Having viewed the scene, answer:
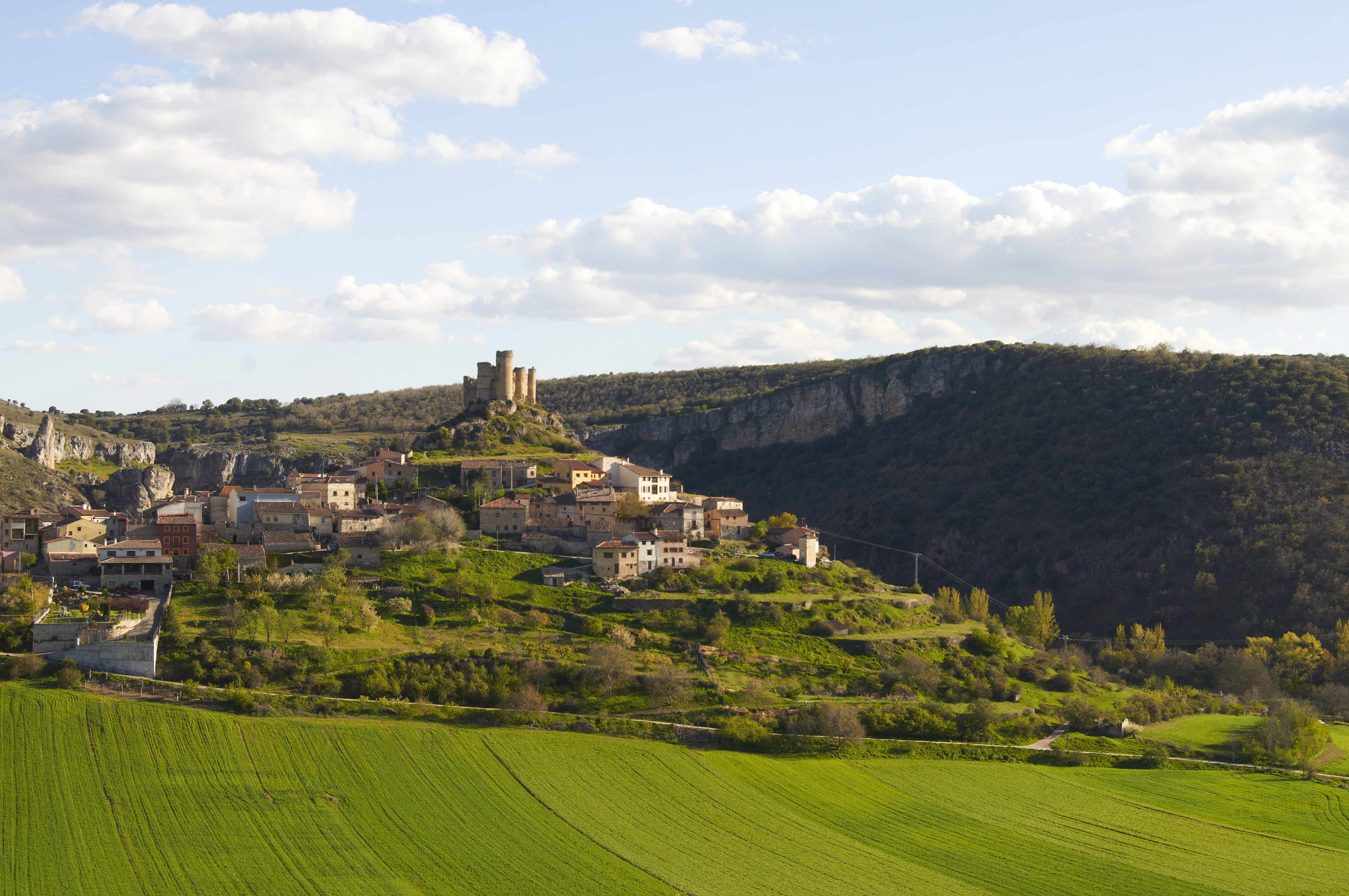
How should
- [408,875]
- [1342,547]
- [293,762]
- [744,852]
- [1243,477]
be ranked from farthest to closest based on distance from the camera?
[1243,477] → [1342,547] → [293,762] → [744,852] → [408,875]

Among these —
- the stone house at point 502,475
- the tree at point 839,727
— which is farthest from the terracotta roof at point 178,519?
the tree at point 839,727

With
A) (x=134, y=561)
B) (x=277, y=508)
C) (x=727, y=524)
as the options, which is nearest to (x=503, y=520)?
(x=277, y=508)

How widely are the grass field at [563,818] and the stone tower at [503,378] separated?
61360 millimetres

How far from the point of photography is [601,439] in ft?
550

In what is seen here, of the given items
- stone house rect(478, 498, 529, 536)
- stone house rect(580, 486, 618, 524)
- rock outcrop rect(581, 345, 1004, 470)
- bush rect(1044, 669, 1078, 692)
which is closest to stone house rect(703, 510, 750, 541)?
stone house rect(580, 486, 618, 524)

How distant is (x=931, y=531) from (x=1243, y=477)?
3062 centimetres

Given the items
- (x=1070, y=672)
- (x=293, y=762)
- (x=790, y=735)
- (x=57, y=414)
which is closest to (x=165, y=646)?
(x=293, y=762)

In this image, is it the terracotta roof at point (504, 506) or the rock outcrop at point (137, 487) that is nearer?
the terracotta roof at point (504, 506)

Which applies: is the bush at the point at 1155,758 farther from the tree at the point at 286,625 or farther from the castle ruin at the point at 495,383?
the castle ruin at the point at 495,383

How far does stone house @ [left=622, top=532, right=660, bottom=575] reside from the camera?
73.4 meters

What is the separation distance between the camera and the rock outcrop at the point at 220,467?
132125 millimetres

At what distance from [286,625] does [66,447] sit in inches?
3843

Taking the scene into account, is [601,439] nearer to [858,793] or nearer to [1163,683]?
[1163,683]

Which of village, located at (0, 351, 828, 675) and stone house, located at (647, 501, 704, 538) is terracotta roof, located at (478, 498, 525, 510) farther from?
stone house, located at (647, 501, 704, 538)
